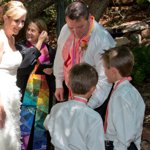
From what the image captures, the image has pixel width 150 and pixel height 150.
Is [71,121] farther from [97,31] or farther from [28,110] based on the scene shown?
[28,110]

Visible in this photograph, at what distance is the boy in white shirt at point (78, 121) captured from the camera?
10.8 ft

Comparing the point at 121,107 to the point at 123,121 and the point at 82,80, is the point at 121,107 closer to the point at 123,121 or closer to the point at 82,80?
the point at 123,121

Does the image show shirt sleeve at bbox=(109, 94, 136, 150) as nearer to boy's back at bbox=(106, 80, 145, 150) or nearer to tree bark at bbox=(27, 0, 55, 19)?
boy's back at bbox=(106, 80, 145, 150)

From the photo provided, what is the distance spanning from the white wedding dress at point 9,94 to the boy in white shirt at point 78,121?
3.89ft

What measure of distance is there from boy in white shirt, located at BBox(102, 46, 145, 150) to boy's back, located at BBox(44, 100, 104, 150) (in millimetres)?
248

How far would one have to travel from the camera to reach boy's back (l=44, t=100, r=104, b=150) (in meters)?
3.29

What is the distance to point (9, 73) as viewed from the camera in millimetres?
4578

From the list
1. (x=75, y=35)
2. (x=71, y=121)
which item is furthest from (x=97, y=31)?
(x=71, y=121)

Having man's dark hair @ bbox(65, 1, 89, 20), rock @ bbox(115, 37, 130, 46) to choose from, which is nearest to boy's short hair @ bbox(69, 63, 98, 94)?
man's dark hair @ bbox(65, 1, 89, 20)

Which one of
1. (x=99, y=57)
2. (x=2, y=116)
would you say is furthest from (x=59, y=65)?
(x=2, y=116)

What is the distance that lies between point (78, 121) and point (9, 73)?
1.48 m

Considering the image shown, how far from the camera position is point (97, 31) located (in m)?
4.14

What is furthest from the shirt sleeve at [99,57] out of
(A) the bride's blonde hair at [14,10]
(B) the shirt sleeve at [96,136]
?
(B) the shirt sleeve at [96,136]

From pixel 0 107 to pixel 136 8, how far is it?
6.87 m
